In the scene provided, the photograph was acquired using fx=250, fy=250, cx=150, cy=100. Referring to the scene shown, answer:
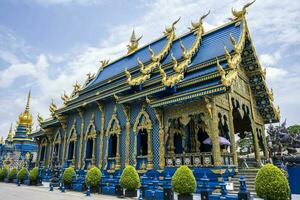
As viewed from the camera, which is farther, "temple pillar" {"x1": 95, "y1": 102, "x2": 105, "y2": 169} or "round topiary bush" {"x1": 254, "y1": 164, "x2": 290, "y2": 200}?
"temple pillar" {"x1": 95, "y1": 102, "x2": 105, "y2": 169}

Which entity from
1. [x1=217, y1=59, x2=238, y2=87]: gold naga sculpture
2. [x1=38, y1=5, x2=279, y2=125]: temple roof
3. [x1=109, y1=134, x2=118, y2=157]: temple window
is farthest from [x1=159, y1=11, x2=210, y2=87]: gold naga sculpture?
[x1=109, y1=134, x2=118, y2=157]: temple window

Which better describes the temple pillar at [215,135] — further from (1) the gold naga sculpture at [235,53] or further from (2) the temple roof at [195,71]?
(1) the gold naga sculpture at [235,53]

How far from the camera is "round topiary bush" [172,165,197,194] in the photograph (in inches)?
316

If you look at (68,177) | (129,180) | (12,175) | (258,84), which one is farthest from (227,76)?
(12,175)

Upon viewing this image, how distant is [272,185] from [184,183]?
106 inches

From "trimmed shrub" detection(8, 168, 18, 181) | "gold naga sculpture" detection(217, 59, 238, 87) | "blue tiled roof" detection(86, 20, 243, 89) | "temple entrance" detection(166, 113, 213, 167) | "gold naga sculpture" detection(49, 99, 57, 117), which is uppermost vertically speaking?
"blue tiled roof" detection(86, 20, 243, 89)

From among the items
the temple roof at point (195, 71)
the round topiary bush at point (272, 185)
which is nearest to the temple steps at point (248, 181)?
the round topiary bush at point (272, 185)

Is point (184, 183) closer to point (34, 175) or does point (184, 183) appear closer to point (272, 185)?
point (272, 185)

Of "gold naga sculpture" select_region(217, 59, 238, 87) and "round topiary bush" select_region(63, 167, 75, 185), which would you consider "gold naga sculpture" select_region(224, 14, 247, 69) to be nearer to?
"gold naga sculpture" select_region(217, 59, 238, 87)

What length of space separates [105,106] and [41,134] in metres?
10.3

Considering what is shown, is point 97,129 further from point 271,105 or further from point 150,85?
point 271,105

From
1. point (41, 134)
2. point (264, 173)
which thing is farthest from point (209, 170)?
point (41, 134)

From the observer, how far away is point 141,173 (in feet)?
41.8

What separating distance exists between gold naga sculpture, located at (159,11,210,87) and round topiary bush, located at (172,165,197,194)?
15.9 feet
